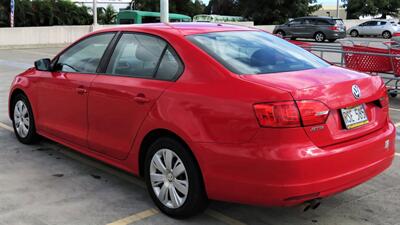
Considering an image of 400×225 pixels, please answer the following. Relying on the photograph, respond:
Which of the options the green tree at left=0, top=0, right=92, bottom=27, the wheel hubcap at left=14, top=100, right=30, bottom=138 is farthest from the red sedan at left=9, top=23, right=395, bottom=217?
the green tree at left=0, top=0, right=92, bottom=27

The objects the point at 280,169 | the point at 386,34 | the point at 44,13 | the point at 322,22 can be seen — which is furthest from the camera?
the point at 386,34

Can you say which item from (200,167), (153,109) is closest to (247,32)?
(153,109)

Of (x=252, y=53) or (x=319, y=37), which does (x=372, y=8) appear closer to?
(x=319, y=37)

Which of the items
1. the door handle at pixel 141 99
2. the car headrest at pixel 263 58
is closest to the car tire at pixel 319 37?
the car headrest at pixel 263 58

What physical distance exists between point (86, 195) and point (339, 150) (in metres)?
2.32

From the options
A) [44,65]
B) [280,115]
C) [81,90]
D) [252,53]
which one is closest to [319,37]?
[44,65]

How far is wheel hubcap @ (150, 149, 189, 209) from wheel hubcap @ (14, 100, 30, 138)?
8.55ft

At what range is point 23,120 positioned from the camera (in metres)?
6.34

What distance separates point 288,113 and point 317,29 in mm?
33058

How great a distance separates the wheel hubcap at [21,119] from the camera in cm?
627

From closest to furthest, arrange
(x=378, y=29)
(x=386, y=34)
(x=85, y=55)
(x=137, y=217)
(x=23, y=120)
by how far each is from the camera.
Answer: (x=137, y=217) → (x=85, y=55) → (x=23, y=120) → (x=386, y=34) → (x=378, y=29)

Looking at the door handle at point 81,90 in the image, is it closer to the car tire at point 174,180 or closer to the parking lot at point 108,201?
the parking lot at point 108,201

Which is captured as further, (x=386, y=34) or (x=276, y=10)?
(x=276, y=10)

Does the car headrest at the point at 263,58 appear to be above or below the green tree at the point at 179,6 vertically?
below
